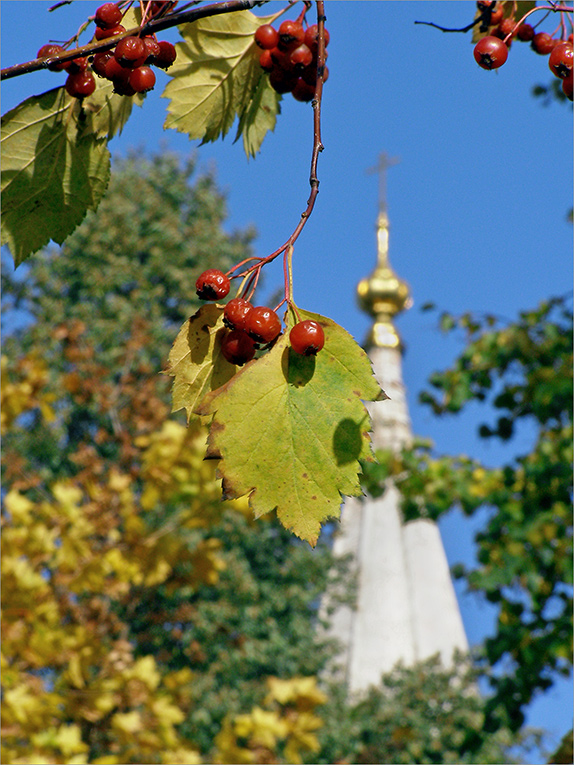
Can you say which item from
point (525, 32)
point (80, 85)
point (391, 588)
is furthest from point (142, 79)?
point (391, 588)

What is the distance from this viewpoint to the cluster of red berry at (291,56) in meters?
1.08

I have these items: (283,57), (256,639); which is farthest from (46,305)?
(283,57)

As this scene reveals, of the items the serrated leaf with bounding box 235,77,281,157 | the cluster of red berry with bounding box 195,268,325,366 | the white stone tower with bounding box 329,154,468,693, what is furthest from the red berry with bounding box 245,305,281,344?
the white stone tower with bounding box 329,154,468,693

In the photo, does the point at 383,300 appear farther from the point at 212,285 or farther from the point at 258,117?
the point at 212,285

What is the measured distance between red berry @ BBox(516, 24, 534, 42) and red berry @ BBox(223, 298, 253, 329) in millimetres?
678

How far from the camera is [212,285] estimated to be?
0.88 m

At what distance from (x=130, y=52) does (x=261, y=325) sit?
398mm

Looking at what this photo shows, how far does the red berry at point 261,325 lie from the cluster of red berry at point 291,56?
1.53 ft

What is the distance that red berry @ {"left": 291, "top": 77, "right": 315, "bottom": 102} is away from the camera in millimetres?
1148

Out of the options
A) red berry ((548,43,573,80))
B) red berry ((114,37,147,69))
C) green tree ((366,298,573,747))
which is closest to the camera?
red berry ((114,37,147,69))

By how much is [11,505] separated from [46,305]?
884 centimetres

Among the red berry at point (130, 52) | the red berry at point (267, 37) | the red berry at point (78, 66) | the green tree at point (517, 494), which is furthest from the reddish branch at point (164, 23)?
the green tree at point (517, 494)

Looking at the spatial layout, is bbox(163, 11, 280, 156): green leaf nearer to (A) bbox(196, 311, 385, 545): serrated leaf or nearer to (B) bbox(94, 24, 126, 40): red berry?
(B) bbox(94, 24, 126, 40): red berry

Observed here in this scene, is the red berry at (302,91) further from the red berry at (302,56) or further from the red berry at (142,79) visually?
the red berry at (142,79)
